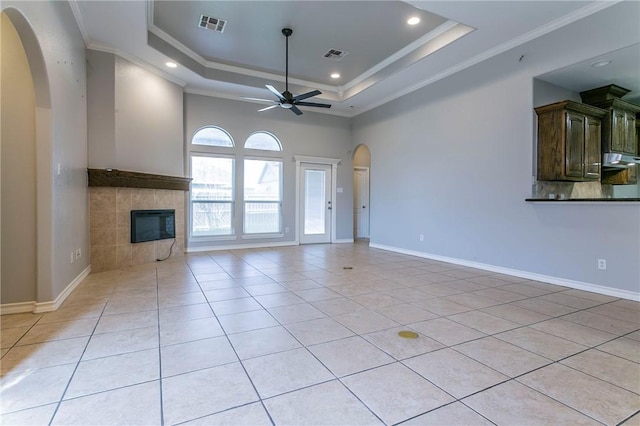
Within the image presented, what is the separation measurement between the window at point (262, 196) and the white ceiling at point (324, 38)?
1629 millimetres

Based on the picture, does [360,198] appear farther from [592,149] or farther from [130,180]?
[130,180]

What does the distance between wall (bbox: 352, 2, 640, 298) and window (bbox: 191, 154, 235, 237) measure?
3401 millimetres

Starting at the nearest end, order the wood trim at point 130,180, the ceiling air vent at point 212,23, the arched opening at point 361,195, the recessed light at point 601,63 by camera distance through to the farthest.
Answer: the recessed light at point 601,63, the ceiling air vent at point 212,23, the wood trim at point 130,180, the arched opening at point 361,195

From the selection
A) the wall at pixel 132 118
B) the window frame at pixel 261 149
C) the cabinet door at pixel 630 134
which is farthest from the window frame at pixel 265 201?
the cabinet door at pixel 630 134

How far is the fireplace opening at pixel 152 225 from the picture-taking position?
497 cm

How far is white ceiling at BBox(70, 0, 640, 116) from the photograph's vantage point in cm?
373

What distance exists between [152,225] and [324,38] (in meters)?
4.11

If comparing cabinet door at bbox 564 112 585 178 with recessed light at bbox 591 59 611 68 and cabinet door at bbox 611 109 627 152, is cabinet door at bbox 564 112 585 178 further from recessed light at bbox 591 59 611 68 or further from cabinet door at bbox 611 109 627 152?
cabinet door at bbox 611 109 627 152

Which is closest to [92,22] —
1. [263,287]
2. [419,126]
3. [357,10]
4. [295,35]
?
[295,35]

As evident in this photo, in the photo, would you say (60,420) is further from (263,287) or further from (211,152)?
(211,152)

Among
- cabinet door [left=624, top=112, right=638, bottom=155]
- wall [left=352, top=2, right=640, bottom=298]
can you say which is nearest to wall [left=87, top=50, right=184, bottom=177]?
wall [left=352, top=2, right=640, bottom=298]

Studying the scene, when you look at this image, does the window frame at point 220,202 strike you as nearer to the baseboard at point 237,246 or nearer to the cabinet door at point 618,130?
the baseboard at point 237,246

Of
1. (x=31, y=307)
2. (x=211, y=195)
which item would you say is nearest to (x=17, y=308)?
(x=31, y=307)

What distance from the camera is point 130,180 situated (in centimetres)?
480
